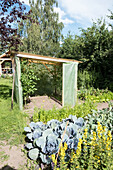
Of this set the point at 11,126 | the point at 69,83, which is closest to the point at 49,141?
the point at 11,126

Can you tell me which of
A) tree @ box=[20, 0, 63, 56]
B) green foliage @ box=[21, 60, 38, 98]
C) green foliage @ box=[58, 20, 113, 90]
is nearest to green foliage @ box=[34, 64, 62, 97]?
green foliage @ box=[58, 20, 113, 90]

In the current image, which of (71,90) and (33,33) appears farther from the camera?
(33,33)

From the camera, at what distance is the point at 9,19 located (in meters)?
5.09

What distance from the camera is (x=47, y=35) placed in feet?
75.0

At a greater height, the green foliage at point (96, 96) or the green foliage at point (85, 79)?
the green foliage at point (85, 79)

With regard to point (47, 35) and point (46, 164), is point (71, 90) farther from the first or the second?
point (47, 35)

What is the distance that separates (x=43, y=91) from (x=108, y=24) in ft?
18.7

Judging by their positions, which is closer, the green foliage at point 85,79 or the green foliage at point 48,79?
the green foliage at point 48,79

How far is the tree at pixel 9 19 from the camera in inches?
197

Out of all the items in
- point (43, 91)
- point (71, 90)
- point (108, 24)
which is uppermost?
point (108, 24)

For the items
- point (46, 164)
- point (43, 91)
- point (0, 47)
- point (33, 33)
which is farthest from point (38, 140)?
point (33, 33)

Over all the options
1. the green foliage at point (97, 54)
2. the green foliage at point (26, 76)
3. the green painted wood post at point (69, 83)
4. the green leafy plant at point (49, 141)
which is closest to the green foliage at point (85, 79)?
the green foliage at point (97, 54)

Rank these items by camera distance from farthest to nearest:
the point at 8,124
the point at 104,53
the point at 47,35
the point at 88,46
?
the point at 47,35 < the point at 88,46 < the point at 104,53 < the point at 8,124

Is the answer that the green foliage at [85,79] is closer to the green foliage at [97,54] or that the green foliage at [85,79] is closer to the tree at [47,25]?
the green foliage at [97,54]
